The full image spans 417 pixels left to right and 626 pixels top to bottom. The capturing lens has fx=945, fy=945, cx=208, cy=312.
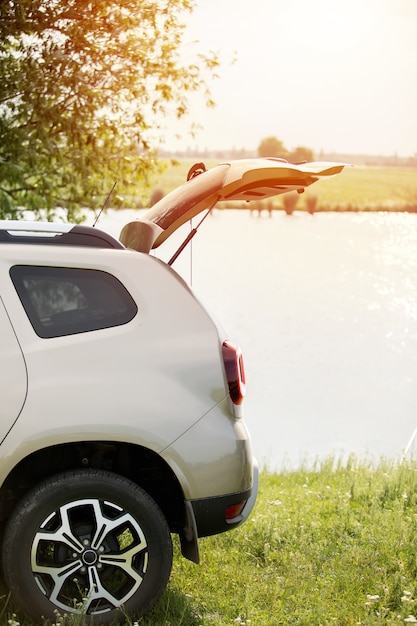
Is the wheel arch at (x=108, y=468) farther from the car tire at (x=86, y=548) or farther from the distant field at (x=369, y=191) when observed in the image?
the distant field at (x=369, y=191)

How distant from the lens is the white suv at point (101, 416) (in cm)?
404

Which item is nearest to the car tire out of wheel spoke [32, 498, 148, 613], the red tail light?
wheel spoke [32, 498, 148, 613]

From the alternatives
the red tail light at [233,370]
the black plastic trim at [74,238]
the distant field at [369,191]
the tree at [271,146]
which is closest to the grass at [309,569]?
the red tail light at [233,370]

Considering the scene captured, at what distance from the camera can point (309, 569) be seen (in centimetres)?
507

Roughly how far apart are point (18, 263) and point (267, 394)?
9601 mm

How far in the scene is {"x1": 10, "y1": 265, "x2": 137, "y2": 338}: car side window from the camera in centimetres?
412

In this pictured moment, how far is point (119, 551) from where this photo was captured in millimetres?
4160

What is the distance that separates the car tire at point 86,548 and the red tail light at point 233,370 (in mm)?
597

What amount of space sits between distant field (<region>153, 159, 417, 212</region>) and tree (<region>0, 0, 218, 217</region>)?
1023 millimetres

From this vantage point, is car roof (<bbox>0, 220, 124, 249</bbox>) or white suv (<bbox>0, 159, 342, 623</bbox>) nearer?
white suv (<bbox>0, 159, 342, 623</bbox>)

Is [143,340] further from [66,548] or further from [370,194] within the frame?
[370,194]

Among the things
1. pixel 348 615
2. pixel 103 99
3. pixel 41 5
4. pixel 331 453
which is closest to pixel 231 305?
pixel 103 99

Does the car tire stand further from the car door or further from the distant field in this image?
the distant field

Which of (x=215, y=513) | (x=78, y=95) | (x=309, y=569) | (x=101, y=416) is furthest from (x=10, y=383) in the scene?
(x=78, y=95)
